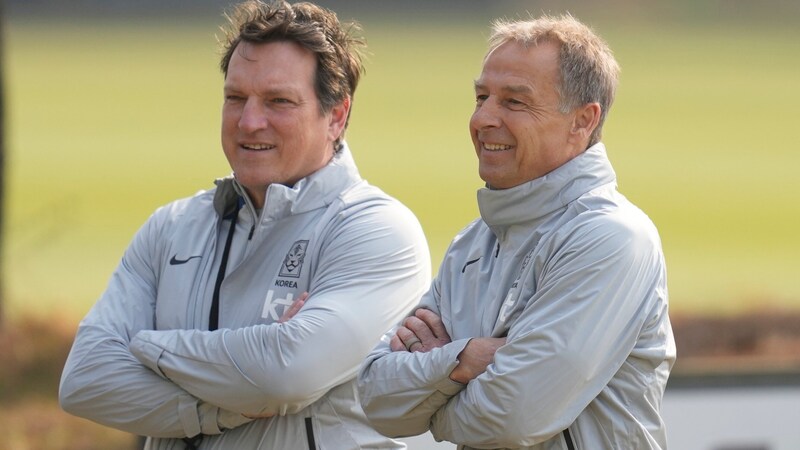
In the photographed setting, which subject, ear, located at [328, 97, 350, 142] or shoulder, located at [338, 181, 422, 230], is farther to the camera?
ear, located at [328, 97, 350, 142]

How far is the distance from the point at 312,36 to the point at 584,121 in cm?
95

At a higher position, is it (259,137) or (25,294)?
(259,137)

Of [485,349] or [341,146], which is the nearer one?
[485,349]

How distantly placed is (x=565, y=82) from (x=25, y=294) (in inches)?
234

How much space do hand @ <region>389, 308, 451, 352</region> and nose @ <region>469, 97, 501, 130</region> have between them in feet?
1.62

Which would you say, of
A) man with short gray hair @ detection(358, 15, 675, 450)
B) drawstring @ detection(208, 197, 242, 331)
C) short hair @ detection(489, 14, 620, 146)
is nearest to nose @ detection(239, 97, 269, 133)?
drawstring @ detection(208, 197, 242, 331)

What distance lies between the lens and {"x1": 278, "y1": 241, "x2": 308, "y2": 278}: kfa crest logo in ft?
11.0

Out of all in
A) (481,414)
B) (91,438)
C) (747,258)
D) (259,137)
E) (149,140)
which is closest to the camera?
(481,414)

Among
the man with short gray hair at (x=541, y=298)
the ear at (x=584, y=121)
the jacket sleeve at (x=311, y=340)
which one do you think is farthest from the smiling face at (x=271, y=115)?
the ear at (x=584, y=121)

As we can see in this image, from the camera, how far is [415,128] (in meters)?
11.8

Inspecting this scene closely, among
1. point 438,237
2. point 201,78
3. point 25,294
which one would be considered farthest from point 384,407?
point 201,78

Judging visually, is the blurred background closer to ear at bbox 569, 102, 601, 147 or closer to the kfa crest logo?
the kfa crest logo

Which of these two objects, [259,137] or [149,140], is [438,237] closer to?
[149,140]

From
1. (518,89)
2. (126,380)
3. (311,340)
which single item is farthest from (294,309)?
(518,89)
